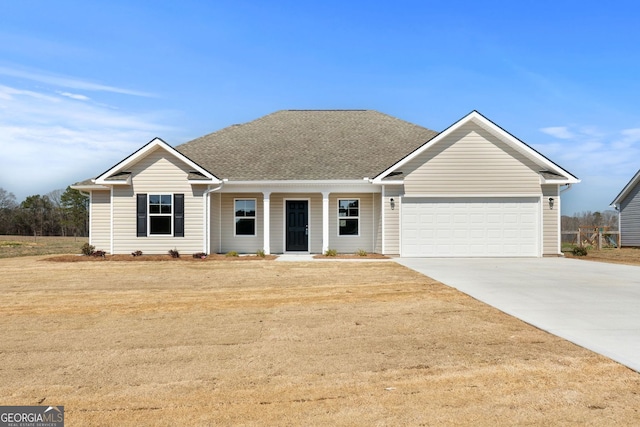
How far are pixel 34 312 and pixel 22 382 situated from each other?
3.97 m

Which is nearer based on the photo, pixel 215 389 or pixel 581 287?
pixel 215 389

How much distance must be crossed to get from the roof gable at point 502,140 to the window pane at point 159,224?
8327mm

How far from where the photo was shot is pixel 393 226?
18.9m

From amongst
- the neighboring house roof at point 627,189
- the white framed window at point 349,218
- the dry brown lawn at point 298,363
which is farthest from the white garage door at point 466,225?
the neighboring house roof at point 627,189

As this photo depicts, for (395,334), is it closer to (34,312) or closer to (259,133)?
(34,312)

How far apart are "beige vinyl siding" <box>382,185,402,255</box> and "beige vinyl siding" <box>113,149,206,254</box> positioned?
7.28m

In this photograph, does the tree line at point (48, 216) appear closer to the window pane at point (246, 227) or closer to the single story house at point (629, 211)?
the window pane at point (246, 227)

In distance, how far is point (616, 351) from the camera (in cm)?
557

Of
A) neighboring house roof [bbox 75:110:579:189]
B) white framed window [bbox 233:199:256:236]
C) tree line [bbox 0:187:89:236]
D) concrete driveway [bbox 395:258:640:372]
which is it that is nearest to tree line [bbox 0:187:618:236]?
tree line [bbox 0:187:89:236]

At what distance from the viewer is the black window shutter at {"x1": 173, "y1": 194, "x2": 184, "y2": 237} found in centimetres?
1880

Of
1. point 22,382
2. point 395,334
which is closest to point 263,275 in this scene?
point 395,334

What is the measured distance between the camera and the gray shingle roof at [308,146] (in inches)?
794

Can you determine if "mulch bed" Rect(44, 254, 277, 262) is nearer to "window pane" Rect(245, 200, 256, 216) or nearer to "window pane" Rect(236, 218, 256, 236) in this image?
"window pane" Rect(236, 218, 256, 236)

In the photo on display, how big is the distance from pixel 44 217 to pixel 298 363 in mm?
62080
